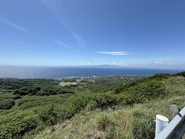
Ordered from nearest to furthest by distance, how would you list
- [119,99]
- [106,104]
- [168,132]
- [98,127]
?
[168,132]
[98,127]
[106,104]
[119,99]

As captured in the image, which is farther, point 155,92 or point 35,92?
point 35,92

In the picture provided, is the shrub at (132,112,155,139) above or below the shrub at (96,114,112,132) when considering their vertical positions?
above

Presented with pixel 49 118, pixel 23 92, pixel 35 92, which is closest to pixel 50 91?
pixel 35 92

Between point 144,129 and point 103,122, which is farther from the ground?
point 144,129

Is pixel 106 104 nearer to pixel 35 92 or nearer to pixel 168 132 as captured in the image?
pixel 168 132

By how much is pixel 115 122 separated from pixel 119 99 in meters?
2.80

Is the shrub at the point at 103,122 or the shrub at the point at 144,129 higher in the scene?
the shrub at the point at 144,129

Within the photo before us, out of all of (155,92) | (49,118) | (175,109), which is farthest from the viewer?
(155,92)

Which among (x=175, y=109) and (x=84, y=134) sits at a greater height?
(x=175, y=109)

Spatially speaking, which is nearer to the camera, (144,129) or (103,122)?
(144,129)

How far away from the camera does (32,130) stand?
3.68 metres

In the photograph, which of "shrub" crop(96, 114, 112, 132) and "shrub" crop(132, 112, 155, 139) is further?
"shrub" crop(96, 114, 112, 132)

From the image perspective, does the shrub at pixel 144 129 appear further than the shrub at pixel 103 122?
No

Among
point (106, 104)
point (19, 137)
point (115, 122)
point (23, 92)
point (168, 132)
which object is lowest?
point (23, 92)
